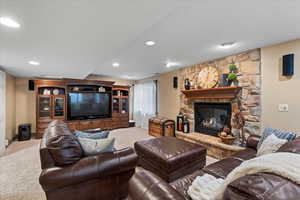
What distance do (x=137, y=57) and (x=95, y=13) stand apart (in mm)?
2032

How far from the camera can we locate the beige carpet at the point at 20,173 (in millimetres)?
1906

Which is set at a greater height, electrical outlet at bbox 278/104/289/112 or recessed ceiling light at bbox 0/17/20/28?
recessed ceiling light at bbox 0/17/20/28

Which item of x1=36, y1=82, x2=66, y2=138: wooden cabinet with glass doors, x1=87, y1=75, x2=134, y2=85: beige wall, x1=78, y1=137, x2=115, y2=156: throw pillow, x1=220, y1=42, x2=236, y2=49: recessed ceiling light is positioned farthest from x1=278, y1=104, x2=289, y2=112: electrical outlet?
x1=36, y1=82, x2=66, y2=138: wooden cabinet with glass doors

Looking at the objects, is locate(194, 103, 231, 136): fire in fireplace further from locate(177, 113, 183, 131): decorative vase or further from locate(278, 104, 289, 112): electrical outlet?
locate(278, 104, 289, 112): electrical outlet

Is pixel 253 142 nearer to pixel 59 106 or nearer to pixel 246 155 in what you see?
pixel 246 155

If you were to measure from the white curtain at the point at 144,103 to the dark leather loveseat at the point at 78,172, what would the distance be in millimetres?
4086

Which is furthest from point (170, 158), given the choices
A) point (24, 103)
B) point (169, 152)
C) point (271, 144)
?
point (24, 103)

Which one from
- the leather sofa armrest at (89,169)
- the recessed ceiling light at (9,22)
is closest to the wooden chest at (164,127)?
the leather sofa armrest at (89,169)

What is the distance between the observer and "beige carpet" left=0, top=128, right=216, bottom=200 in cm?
191

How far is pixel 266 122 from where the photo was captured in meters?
2.70

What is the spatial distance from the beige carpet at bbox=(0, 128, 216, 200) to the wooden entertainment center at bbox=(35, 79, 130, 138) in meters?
1.22

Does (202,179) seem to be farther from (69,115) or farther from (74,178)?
(69,115)

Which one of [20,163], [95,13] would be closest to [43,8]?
[95,13]

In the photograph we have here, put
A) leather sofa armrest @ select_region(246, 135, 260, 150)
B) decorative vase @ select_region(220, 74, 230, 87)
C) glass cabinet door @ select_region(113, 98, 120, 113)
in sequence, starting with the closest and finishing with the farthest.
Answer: leather sofa armrest @ select_region(246, 135, 260, 150), decorative vase @ select_region(220, 74, 230, 87), glass cabinet door @ select_region(113, 98, 120, 113)
